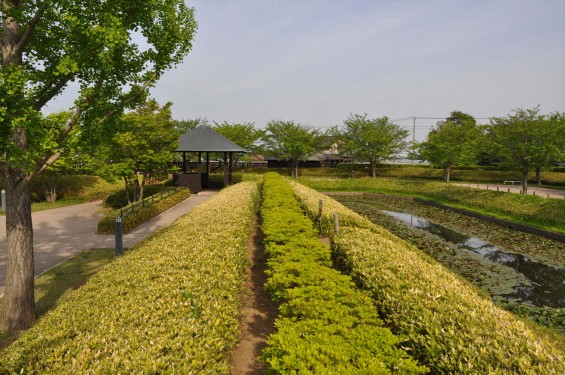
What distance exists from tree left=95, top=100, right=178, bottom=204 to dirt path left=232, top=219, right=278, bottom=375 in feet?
41.7

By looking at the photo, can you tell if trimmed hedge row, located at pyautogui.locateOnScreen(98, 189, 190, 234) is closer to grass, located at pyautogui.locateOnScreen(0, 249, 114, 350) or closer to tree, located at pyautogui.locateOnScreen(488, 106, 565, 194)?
grass, located at pyautogui.locateOnScreen(0, 249, 114, 350)

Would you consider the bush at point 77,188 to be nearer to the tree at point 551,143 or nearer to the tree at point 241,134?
the tree at point 241,134

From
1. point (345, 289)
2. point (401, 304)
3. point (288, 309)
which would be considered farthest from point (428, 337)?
point (288, 309)

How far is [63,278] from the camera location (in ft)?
30.1

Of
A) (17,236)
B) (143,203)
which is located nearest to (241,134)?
(143,203)

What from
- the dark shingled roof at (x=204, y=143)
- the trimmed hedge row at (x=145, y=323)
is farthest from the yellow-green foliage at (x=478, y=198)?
the trimmed hedge row at (x=145, y=323)

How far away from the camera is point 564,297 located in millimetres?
10039

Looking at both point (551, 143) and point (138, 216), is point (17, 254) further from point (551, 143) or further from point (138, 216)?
point (551, 143)

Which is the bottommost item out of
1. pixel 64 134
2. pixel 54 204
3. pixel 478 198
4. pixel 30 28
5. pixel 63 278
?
pixel 63 278

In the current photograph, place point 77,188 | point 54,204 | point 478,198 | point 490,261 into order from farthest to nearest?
point 77,188
point 478,198
point 54,204
point 490,261

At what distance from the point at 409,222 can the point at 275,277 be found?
17.7 metres

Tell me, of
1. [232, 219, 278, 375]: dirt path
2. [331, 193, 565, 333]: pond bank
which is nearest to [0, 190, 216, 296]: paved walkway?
[232, 219, 278, 375]: dirt path

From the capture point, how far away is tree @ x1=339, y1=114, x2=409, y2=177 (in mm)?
45406

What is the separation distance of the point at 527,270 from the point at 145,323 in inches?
554
